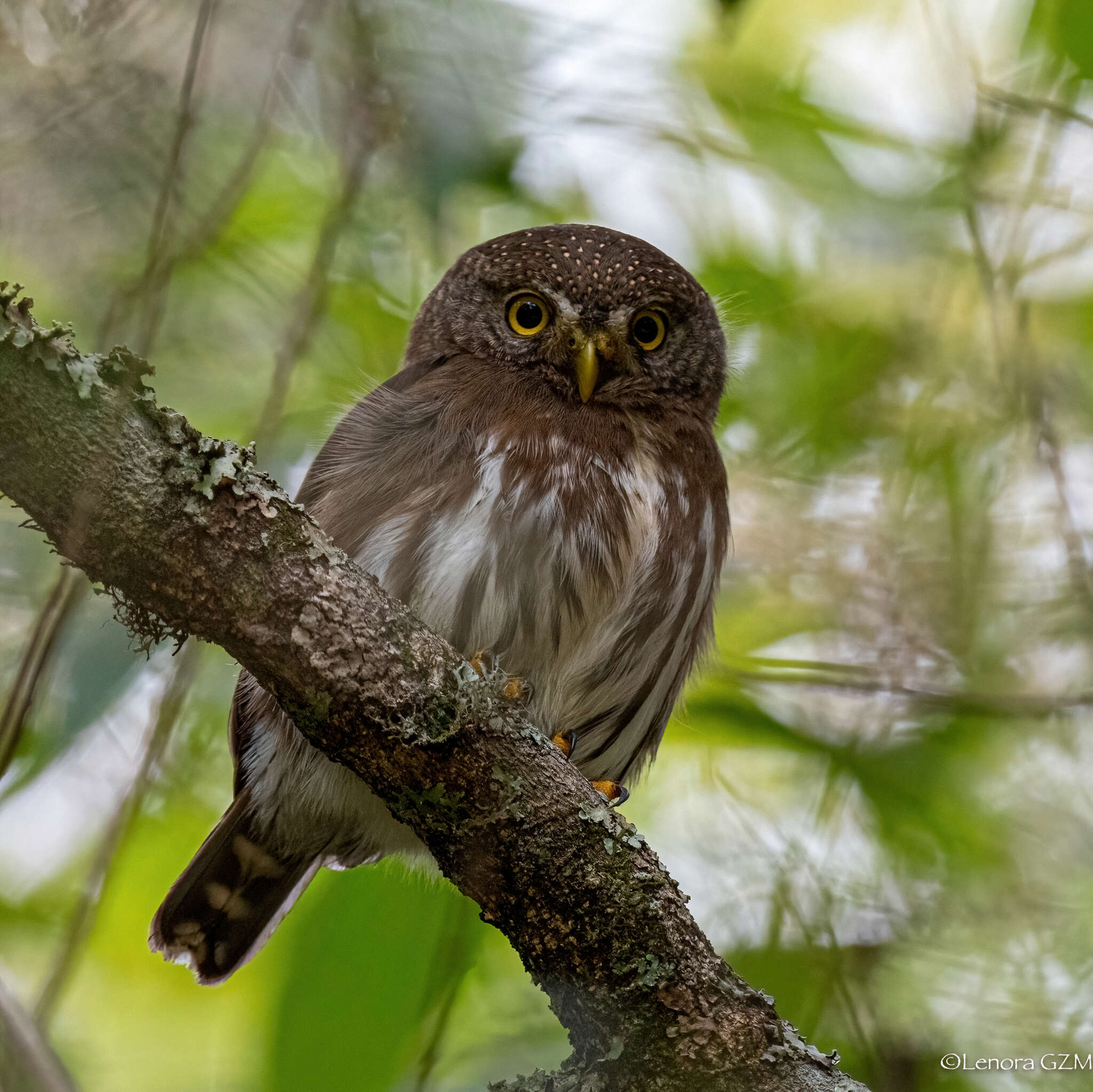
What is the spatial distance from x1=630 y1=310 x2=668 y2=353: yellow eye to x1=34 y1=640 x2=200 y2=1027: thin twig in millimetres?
1516

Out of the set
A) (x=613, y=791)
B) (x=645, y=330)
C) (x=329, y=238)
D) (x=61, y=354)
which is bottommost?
(x=61, y=354)

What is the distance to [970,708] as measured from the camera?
3803 millimetres

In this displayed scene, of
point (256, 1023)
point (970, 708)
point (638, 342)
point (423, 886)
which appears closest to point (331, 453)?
point (638, 342)

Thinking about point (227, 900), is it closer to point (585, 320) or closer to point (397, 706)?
point (397, 706)

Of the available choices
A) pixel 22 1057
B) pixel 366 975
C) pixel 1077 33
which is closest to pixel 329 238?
pixel 366 975

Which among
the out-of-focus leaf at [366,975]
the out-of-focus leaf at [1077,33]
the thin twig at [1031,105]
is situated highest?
the thin twig at [1031,105]

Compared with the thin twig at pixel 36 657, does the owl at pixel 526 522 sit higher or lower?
higher

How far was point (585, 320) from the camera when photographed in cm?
332

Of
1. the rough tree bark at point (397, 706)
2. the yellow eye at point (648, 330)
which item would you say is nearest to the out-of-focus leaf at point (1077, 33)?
the yellow eye at point (648, 330)

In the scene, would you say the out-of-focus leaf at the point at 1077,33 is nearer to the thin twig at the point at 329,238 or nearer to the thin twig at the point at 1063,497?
the thin twig at the point at 1063,497

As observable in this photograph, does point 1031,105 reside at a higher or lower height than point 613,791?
higher

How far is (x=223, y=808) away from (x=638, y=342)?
1.90 meters

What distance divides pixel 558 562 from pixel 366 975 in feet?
3.54

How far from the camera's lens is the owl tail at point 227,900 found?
3.13m
